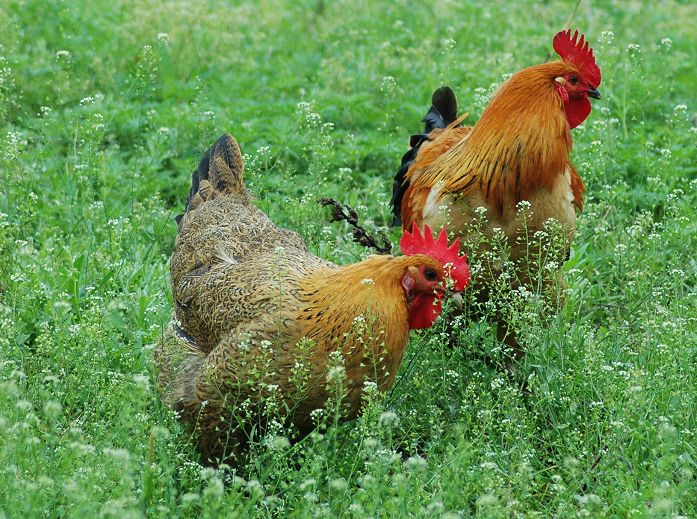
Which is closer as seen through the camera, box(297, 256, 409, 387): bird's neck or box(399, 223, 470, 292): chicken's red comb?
box(297, 256, 409, 387): bird's neck

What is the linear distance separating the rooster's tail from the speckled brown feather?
1.57ft

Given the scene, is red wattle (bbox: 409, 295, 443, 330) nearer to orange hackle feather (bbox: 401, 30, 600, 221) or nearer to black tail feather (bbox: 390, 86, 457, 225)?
orange hackle feather (bbox: 401, 30, 600, 221)

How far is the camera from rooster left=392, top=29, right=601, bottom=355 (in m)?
5.31

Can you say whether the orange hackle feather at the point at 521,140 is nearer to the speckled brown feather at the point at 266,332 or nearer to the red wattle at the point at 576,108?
the red wattle at the point at 576,108

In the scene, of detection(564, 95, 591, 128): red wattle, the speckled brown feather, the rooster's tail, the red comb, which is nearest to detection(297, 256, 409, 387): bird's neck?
the speckled brown feather

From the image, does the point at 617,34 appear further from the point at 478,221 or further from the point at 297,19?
the point at 478,221

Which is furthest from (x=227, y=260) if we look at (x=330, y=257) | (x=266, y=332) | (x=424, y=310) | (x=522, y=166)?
(x=522, y=166)

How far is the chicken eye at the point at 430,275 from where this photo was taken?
14.9ft

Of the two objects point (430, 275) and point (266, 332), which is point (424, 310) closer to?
point (430, 275)

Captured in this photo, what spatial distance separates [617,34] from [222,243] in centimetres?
658

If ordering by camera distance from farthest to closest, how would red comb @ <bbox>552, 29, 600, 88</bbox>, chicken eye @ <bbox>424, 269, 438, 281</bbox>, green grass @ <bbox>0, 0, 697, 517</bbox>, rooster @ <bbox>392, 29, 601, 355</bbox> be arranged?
1. red comb @ <bbox>552, 29, 600, 88</bbox>
2. rooster @ <bbox>392, 29, 601, 355</bbox>
3. chicken eye @ <bbox>424, 269, 438, 281</bbox>
4. green grass @ <bbox>0, 0, 697, 517</bbox>

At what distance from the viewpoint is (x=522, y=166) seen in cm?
530

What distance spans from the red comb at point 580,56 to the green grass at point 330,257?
861 millimetres

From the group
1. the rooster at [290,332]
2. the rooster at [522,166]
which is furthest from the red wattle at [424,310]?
the rooster at [522,166]
